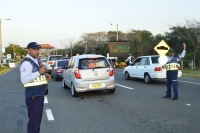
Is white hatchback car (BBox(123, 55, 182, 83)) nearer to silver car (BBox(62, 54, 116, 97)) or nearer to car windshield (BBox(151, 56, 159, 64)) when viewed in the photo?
car windshield (BBox(151, 56, 159, 64))

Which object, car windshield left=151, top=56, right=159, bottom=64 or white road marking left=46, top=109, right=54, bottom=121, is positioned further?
car windshield left=151, top=56, right=159, bottom=64

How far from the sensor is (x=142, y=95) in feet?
32.5

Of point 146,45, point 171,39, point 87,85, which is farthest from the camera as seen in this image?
point 171,39

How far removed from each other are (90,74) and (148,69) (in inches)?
198

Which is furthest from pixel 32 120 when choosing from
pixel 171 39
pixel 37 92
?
pixel 171 39

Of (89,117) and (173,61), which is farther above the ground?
(173,61)

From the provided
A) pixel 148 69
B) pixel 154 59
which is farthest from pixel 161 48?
pixel 148 69

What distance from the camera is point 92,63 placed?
9.71 m

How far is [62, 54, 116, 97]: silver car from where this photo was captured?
9.53m

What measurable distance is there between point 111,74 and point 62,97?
2.18 meters

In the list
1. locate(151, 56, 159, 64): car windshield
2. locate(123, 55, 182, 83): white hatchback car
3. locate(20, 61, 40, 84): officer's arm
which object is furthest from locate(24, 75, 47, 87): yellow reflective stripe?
locate(151, 56, 159, 64): car windshield

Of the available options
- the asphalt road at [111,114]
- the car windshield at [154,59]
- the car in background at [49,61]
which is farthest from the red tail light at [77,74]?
the car in background at [49,61]

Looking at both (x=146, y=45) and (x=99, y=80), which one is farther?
(x=146, y=45)

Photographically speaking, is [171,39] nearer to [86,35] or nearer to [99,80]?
[86,35]
